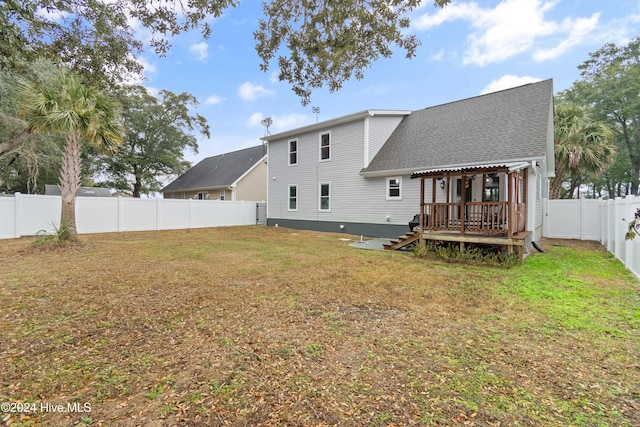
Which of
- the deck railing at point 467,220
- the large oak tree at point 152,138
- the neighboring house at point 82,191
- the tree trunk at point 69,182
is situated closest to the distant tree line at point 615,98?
the deck railing at point 467,220

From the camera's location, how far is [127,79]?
594 centimetres

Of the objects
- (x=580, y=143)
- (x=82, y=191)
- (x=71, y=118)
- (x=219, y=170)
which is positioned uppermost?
(x=219, y=170)

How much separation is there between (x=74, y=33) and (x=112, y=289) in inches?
176

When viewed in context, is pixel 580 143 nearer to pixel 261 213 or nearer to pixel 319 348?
pixel 319 348

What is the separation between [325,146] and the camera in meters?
15.4

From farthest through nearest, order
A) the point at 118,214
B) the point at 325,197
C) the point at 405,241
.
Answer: the point at 325,197 → the point at 118,214 → the point at 405,241

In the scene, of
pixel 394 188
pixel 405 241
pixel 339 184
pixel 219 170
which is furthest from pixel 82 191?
pixel 405 241

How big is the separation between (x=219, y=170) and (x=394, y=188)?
17217mm

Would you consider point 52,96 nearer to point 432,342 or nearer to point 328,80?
point 328,80

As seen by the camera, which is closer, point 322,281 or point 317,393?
point 317,393

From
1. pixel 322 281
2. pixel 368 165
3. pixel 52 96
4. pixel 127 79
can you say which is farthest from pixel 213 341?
pixel 368 165

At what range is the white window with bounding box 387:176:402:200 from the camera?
12547mm

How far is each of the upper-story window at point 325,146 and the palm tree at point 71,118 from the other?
8876 millimetres

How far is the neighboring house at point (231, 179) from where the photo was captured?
22.3m
